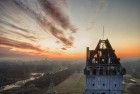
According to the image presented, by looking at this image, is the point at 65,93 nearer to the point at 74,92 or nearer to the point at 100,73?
the point at 74,92

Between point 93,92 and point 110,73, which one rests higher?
point 110,73

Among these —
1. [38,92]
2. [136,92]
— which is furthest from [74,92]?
[136,92]

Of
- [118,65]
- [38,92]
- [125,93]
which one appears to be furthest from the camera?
[38,92]

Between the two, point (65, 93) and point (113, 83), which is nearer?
point (113, 83)

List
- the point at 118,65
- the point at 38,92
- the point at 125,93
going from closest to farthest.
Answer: the point at 118,65
the point at 125,93
the point at 38,92

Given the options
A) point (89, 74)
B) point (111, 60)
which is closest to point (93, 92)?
point (89, 74)

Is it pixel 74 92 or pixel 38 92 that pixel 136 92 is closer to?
pixel 74 92
